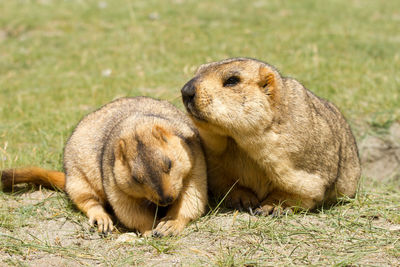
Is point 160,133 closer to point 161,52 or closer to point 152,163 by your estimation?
point 152,163

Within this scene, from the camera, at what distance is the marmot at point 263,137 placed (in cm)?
414

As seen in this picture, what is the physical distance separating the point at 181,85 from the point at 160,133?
357 cm

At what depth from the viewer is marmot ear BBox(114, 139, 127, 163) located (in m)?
4.40

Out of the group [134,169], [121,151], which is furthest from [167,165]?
[121,151]

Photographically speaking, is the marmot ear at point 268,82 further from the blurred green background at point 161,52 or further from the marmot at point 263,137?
the blurred green background at point 161,52

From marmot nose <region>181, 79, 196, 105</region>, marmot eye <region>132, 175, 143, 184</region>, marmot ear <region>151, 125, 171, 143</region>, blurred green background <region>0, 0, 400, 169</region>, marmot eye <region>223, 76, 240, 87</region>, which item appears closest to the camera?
marmot nose <region>181, 79, 196, 105</region>

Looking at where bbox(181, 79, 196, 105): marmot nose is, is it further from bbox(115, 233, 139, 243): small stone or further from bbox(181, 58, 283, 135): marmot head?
bbox(115, 233, 139, 243): small stone

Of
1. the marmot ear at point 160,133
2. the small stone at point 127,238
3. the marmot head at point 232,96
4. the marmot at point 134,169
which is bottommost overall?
the small stone at point 127,238

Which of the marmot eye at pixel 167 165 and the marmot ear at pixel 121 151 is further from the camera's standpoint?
the marmot ear at pixel 121 151

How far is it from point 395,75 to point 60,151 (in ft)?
18.4

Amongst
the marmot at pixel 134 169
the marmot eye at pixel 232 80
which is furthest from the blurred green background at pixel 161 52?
the marmot eye at pixel 232 80

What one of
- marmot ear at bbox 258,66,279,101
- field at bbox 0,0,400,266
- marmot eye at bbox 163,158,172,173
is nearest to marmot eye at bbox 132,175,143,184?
marmot eye at bbox 163,158,172,173

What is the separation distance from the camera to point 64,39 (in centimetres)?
1048

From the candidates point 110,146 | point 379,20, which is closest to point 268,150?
point 110,146
